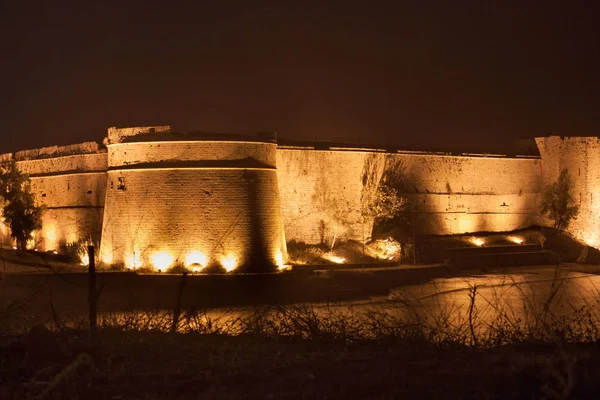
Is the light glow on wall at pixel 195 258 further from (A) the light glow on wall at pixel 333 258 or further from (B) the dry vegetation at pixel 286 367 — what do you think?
(B) the dry vegetation at pixel 286 367

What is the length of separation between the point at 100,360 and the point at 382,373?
214 centimetres

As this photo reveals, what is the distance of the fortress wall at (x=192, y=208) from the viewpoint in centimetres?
2089

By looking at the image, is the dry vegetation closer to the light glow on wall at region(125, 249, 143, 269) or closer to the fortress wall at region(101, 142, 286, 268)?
the fortress wall at region(101, 142, 286, 268)

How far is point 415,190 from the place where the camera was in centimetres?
3078

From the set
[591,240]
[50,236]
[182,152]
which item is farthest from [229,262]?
[591,240]

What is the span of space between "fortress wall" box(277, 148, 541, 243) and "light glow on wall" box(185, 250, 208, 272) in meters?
5.19

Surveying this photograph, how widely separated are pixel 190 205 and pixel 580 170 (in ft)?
72.0

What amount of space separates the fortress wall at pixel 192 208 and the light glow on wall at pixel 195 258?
0.10 meters

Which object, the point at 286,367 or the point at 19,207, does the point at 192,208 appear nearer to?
the point at 19,207

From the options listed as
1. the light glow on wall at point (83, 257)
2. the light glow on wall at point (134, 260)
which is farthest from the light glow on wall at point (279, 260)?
the light glow on wall at point (83, 257)

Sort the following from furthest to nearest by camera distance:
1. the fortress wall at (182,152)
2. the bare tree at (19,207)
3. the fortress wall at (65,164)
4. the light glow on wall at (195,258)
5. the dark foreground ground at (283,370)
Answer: the bare tree at (19,207)
the fortress wall at (65,164)
the fortress wall at (182,152)
the light glow on wall at (195,258)
the dark foreground ground at (283,370)

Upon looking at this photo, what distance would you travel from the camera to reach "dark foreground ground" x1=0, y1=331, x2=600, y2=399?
4961mm

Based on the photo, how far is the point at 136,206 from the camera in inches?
851

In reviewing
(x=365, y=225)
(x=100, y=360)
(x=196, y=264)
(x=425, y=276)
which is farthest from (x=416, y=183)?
(x=100, y=360)
